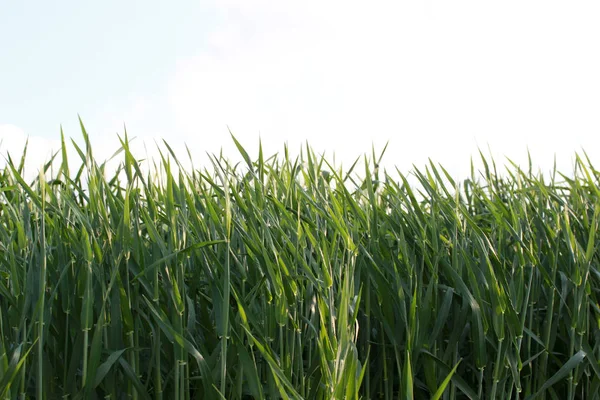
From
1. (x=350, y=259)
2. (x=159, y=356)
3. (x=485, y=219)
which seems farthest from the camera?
(x=485, y=219)

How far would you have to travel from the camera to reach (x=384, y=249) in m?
1.80

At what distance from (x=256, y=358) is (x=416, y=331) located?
1.39 feet

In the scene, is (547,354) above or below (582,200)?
below

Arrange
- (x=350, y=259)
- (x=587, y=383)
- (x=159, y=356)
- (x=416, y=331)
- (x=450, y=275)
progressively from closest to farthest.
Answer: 1. (x=159, y=356)
2. (x=350, y=259)
3. (x=416, y=331)
4. (x=450, y=275)
5. (x=587, y=383)

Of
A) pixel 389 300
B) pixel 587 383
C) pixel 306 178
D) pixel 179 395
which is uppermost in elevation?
pixel 306 178

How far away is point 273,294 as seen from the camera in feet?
4.83

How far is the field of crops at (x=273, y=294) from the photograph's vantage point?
1.40 m

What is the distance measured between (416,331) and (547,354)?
445mm

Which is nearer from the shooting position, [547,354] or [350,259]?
[350,259]

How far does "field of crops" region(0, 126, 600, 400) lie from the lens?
1400 millimetres

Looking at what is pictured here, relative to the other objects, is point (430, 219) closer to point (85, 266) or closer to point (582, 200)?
point (582, 200)

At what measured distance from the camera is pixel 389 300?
1.69 m

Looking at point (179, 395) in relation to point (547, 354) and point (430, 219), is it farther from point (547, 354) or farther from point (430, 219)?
point (547, 354)

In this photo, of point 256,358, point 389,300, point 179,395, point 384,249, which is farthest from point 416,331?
point 179,395
